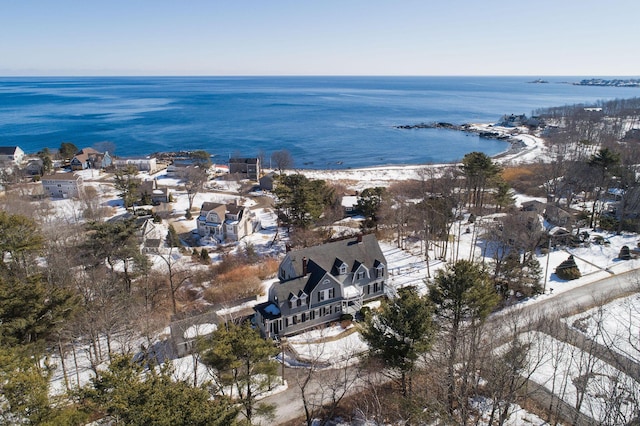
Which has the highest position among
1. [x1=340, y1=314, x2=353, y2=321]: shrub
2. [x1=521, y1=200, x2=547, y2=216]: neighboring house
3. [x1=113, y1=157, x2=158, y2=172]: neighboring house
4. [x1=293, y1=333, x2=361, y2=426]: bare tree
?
[x1=113, y1=157, x2=158, y2=172]: neighboring house

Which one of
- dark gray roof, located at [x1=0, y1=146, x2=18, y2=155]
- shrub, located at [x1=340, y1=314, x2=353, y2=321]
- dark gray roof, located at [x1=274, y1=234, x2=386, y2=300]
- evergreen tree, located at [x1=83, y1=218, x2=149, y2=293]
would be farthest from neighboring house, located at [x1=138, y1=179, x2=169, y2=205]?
shrub, located at [x1=340, y1=314, x2=353, y2=321]

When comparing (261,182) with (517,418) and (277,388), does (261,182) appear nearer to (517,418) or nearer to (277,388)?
(277,388)

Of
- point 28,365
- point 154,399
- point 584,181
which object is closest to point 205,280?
point 28,365

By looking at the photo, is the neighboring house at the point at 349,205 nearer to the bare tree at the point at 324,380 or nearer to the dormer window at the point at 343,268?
the dormer window at the point at 343,268

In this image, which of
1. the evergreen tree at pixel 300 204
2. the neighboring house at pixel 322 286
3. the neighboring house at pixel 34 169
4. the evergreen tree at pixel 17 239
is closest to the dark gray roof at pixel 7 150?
the neighboring house at pixel 34 169

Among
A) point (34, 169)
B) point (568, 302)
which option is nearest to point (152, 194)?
point (34, 169)

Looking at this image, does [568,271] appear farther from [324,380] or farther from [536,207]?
[324,380]

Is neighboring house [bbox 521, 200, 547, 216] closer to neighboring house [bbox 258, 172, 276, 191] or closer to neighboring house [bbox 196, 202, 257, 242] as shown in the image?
neighboring house [bbox 196, 202, 257, 242]
